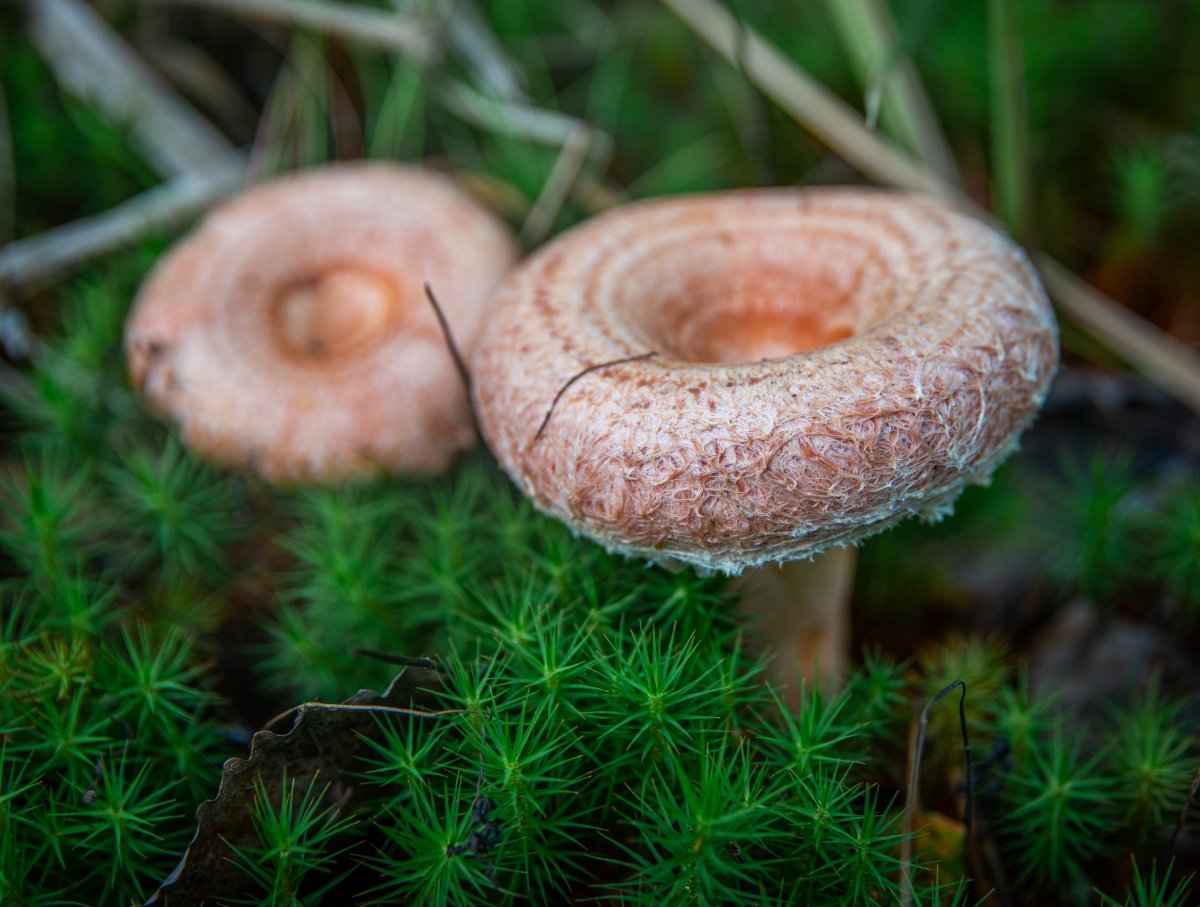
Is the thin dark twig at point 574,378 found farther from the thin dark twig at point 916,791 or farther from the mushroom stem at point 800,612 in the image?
the thin dark twig at point 916,791

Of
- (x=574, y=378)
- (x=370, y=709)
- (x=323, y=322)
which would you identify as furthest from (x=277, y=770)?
(x=323, y=322)

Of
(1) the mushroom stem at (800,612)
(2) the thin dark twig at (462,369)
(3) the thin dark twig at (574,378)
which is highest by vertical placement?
(3) the thin dark twig at (574,378)

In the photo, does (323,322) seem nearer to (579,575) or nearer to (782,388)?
(579,575)

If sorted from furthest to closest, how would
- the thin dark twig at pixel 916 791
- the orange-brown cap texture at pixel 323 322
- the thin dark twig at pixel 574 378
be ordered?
the orange-brown cap texture at pixel 323 322 → the thin dark twig at pixel 574 378 → the thin dark twig at pixel 916 791

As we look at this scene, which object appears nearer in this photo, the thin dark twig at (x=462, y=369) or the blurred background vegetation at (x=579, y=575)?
the blurred background vegetation at (x=579, y=575)

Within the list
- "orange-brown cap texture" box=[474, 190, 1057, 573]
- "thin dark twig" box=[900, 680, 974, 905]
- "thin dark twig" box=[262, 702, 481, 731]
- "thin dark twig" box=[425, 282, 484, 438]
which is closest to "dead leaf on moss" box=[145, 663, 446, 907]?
"thin dark twig" box=[262, 702, 481, 731]

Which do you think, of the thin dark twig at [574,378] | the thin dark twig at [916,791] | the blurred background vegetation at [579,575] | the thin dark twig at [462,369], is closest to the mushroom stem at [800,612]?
the blurred background vegetation at [579,575]

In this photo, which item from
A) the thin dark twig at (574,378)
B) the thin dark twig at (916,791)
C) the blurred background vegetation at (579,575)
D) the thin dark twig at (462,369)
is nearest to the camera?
the thin dark twig at (916,791)
